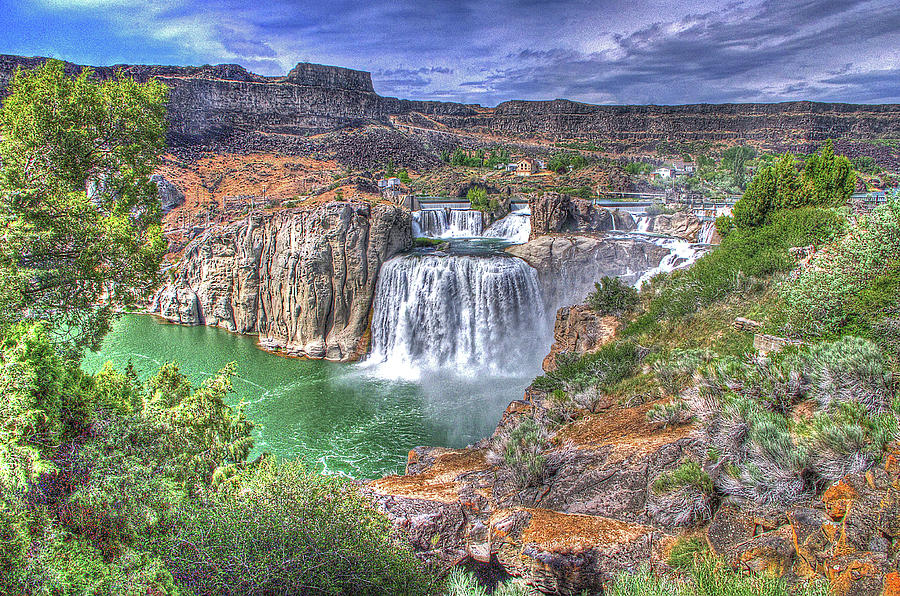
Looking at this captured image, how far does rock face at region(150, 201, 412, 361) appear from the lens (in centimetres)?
2183

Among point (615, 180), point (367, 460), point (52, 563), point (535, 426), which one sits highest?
point (615, 180)

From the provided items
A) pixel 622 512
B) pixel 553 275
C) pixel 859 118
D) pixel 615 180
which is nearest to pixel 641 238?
pixel 553 275

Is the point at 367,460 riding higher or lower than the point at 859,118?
lower

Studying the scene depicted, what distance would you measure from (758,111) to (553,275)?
8329 centimetres

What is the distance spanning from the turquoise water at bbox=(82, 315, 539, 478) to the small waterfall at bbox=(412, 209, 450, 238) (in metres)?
11.5

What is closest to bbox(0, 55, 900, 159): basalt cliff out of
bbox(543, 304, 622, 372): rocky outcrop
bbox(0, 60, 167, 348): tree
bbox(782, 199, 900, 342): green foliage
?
bbox(543, 304, 622, 372): rocky outcrop

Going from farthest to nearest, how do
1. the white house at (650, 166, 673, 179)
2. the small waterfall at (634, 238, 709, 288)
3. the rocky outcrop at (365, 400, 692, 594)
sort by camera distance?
the white house at (650, 166, 673, 179), the small waterfall at (634, 238, 709, 288), the rocky outcrop at (365, 400, 692, 594)

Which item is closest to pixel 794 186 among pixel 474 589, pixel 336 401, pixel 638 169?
pixel 336 401

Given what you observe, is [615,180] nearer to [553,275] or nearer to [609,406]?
[553,275]

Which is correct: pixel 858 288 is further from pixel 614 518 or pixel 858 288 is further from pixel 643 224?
pixel 643 224

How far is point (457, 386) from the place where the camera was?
18.3 m

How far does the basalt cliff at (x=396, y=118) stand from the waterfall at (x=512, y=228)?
1193 inches

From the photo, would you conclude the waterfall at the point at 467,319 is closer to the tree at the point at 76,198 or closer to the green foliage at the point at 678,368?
the green foliage at the point at 678,368

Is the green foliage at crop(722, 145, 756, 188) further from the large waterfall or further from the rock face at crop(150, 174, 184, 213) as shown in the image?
the rock face at crop(150, 174, 184, 213)
